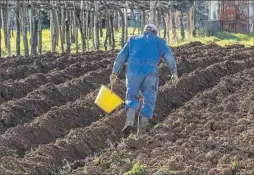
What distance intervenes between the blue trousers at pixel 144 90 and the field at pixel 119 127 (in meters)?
0.29

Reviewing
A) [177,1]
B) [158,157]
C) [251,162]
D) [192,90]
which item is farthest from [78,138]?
[177,1]

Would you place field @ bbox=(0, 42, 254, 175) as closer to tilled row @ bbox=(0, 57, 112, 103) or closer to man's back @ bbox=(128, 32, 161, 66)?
tilled row @ bbox=(0, 57, 112, 103)

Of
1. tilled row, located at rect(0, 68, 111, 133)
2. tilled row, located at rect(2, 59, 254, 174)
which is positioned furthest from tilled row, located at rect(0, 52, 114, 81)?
tilled row, located at rect(2, 59, 254, 174)

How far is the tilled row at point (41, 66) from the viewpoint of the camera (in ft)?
45.1

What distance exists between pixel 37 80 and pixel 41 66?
2501 mm

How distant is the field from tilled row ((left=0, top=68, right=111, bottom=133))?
1 centimetres

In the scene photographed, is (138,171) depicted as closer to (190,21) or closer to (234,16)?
(190,21)

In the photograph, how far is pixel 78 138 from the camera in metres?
8.14

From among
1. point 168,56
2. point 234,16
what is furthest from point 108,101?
point 234,16

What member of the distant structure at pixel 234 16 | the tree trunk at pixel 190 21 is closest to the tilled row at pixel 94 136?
the tree trunk at pixel 190 21

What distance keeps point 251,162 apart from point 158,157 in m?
0.91

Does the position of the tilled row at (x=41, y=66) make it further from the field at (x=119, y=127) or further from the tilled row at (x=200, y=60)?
the tilled row at (x=200, y=60)

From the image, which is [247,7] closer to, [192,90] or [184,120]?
[192,90]

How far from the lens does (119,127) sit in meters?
9.32
